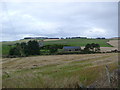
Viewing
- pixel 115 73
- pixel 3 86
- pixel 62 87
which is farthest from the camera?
pixel 115 73

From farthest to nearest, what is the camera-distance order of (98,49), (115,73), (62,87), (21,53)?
(98,49) → (21,53) → (115,73) → (62,87)

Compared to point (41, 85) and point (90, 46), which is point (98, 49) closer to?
point (90, 46)

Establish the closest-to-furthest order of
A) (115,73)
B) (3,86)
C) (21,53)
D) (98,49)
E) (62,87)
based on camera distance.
→ (62,87) → (3,86) → (115,73) → (21,53) → (98,49)

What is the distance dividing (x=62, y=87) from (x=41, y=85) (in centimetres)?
85

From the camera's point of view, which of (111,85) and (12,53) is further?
(12,53)

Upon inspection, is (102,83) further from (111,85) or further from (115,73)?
(115,73)

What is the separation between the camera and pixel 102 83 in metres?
8.16

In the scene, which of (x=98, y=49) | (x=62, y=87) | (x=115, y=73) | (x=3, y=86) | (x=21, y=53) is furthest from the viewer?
(x=98, y=49)

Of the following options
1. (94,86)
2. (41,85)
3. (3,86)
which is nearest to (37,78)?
(41,85)

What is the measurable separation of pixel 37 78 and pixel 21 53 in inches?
2503

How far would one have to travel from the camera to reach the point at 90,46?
78250 mm

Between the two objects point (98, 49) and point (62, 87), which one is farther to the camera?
point (98, 49)

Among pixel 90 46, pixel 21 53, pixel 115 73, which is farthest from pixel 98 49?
pixel 115 73

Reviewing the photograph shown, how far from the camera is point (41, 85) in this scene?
24.5ft
